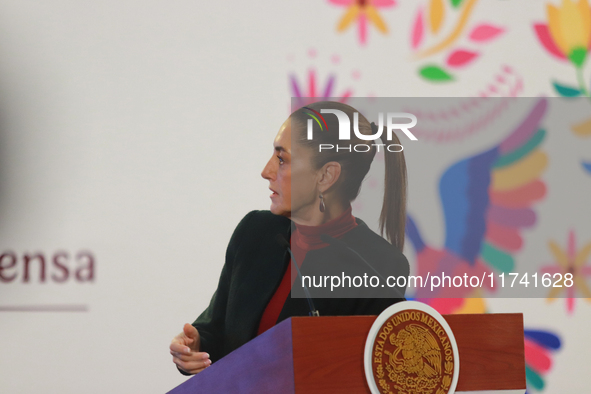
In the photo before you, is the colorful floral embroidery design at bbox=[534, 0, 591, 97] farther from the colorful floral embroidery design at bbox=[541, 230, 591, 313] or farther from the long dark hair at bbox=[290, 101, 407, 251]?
the long dark hair at bbox=[290, 101, 407, 251]

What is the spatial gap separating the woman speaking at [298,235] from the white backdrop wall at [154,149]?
66cm

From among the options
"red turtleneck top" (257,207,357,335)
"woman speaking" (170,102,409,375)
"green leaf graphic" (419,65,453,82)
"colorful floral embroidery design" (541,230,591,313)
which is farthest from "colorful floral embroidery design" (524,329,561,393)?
"red turtleneck top" (257,207,357,335)

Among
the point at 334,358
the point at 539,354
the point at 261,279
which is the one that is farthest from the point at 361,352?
the point at 539,354

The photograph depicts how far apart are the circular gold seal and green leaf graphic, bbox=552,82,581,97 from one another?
2271 mm

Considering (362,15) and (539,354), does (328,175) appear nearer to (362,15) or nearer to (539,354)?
(362,15)

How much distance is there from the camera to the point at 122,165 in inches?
111

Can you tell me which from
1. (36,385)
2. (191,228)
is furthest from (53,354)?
(191,228)

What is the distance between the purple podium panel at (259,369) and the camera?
40.9 inches

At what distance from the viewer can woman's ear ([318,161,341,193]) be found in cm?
210

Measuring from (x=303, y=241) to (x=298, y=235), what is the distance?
0.03 meters

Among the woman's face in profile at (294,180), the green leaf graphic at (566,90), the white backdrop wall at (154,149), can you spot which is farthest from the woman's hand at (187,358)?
the green leaf graphic at (566,90)

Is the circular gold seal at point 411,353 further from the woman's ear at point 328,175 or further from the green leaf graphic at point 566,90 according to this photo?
the green leaf graphic at point 566,90

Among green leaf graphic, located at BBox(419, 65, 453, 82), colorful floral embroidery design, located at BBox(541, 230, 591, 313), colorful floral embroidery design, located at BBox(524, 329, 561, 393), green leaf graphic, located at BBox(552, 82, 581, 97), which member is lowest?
colorful floral embroidery design, located at BBox(524, 329, 561, 393)

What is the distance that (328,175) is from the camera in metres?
2.10
